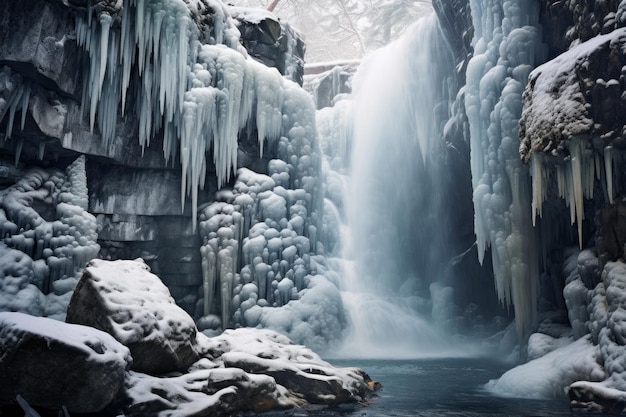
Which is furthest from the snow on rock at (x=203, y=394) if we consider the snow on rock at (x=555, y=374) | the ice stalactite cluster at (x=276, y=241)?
the ice stalactite cluster at (x=276, y=241)

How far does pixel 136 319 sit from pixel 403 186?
1327 cm

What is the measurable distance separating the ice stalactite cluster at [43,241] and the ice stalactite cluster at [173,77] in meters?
1.61

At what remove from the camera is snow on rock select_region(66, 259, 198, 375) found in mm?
5554

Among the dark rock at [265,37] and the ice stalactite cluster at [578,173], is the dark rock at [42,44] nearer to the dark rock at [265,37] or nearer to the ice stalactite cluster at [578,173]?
the dark rock at [265,37]

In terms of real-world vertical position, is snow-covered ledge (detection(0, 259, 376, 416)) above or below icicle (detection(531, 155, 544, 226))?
below

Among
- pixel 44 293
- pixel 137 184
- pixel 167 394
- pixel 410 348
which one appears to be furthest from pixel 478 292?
pixel 167 394

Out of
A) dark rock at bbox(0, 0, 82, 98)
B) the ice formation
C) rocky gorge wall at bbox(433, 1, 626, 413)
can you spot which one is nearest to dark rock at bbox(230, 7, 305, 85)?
dark rock at bbox(0, 0, 82, 98)

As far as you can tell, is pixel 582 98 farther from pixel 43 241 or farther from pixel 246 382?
pixel 43 241

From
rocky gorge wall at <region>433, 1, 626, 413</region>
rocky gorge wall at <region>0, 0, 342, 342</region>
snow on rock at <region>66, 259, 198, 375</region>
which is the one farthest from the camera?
rocky gorge wall at <region>0, 0, 342, 342</region>

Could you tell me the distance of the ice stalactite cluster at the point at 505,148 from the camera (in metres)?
10.4

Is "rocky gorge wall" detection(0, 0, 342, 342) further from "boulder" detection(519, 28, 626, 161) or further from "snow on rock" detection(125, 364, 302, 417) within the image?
"boulder" detection(519, 28, 626, 161)

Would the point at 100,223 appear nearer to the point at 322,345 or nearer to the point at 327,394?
the point at 322,345

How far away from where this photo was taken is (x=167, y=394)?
5148 millimetres

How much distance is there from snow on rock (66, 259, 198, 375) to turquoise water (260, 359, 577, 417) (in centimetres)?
141
